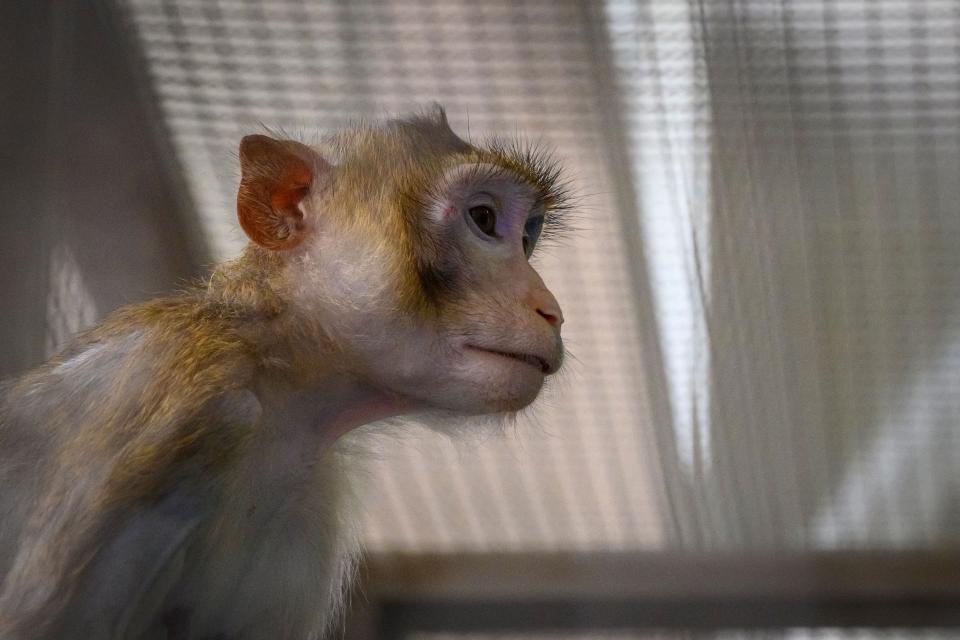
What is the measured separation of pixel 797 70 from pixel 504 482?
95 centimetres

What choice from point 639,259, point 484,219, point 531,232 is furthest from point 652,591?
point 484,219

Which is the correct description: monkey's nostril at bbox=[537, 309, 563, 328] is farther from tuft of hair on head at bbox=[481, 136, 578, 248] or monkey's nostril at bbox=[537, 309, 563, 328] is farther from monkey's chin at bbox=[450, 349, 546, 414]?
tuft of hair on head at bbox=[481, 136, 578, 248]

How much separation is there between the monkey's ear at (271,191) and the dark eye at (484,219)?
222 millimetres

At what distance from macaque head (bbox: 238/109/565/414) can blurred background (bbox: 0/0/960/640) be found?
8.2 inches

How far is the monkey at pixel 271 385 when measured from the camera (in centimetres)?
110

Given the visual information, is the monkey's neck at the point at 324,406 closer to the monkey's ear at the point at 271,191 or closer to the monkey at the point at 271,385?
the monkey at the point at 271,385

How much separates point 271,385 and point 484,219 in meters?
0.36

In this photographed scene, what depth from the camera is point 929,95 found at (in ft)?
6.31

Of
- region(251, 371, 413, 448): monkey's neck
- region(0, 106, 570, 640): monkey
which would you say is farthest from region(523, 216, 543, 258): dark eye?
region(251, 371, 413, 448): monkey's neck

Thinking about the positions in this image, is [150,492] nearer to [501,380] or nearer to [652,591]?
[501,380]

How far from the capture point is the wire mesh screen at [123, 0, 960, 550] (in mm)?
1606

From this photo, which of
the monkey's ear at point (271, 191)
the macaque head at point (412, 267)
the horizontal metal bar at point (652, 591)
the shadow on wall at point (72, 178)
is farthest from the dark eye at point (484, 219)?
the horizontal metal bar at point (652, 591)

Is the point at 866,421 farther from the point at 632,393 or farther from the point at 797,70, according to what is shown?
the point at 797,70

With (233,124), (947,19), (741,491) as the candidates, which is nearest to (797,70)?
(947,19)
